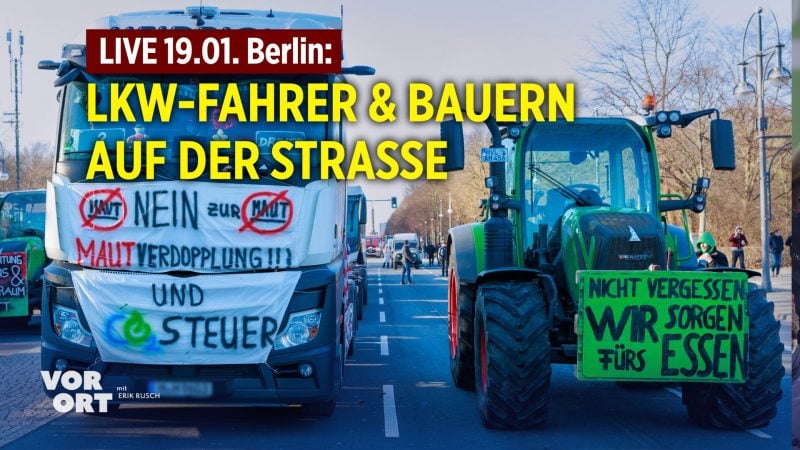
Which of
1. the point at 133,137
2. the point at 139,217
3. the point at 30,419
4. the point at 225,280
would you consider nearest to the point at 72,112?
the point at 133,137

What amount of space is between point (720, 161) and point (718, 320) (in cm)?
161

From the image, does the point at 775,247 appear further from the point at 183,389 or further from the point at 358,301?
the point at 183,389

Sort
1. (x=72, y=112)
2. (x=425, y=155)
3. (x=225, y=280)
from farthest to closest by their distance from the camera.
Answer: (x=425, y=155) → (x=72, y=112) → (x=225, y=280)

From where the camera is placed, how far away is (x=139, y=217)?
8.27 meters

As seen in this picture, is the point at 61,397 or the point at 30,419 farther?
the point at 30,419

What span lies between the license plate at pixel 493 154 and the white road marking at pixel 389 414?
2559mm

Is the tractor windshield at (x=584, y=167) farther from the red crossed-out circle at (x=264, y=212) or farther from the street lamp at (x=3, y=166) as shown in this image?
the street lamp at (x=3, y=166)

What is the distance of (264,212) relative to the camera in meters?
8.34

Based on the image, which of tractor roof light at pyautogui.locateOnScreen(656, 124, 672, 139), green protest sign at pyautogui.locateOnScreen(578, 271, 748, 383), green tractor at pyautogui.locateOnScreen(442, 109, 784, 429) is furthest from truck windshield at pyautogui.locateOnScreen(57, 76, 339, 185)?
tractor roof light at pyautogui.locateOnScreen(656, 124, 672, 139)

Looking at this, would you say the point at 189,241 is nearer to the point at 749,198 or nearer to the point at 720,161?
the point at 720,161

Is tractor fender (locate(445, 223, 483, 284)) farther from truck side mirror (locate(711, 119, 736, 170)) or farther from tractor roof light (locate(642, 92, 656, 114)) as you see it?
truck side mirror (locate(711, 119, 736, 170))

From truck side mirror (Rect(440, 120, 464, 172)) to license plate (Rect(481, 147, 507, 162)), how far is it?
842 mm
